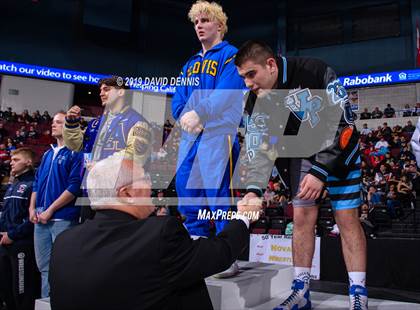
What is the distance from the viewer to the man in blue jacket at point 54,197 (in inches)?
129

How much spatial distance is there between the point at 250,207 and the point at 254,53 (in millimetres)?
866

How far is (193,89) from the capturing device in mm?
2828

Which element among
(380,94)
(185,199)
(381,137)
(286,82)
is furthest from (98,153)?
(380,94)

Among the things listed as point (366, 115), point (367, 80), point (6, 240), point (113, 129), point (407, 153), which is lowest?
point (6, 240)

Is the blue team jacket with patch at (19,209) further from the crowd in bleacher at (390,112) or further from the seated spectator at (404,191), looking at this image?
the crowd in bleacher at (390,112)

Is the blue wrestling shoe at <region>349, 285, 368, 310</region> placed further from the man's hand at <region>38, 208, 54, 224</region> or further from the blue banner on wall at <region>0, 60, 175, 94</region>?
the blue banner on wall at <region>0, 60, 175, 94</region>

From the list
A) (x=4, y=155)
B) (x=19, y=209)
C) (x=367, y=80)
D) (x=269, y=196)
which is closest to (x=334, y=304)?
(x=19, y=209)

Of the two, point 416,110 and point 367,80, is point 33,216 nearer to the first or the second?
point 416,110

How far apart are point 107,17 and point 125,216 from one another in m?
19.3

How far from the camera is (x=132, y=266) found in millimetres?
1285

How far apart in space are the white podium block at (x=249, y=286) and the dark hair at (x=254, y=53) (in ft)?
4.01

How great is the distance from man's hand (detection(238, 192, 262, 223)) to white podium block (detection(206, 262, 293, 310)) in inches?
18.9

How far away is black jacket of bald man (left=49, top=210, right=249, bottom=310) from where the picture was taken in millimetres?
1285

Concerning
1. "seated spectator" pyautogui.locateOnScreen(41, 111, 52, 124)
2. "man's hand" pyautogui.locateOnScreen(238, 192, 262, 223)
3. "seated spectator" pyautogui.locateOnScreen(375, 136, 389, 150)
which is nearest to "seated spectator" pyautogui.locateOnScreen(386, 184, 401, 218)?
"seated spectator" pyautogui.locateOnScreen(375, 136, 389, 150)
